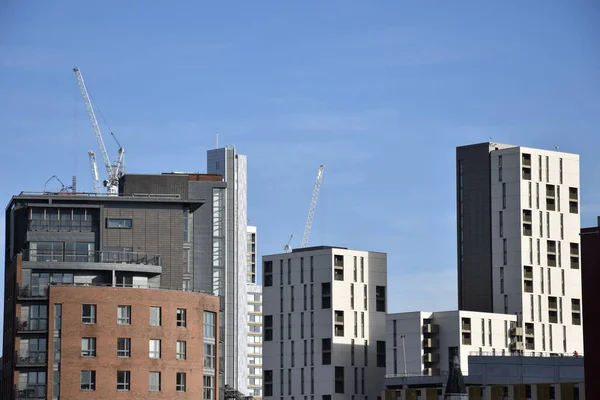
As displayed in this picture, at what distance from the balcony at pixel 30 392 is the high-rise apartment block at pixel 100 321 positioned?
121 millimetres

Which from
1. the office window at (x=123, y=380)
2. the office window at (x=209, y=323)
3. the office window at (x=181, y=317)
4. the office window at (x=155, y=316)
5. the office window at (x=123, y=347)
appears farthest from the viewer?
the office window at (x=209, y=323)

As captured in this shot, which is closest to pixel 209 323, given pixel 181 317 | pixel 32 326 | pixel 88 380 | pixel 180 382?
pixel 181 317

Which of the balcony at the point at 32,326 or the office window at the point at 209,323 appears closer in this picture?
the balcony at the point at 32,326

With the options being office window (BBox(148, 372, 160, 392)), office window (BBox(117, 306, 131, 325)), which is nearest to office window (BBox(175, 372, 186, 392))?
office window (BBox(148, 372, 160, 392))

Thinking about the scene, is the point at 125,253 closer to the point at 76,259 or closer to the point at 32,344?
the point at 76,259

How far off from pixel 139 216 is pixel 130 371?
88.2 ft

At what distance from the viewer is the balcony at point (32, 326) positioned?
18225 cm

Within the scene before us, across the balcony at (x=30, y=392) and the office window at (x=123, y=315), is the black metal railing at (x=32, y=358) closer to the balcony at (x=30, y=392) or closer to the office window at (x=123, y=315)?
the balcony at (x=30, y=392)

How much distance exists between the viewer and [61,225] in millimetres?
198125

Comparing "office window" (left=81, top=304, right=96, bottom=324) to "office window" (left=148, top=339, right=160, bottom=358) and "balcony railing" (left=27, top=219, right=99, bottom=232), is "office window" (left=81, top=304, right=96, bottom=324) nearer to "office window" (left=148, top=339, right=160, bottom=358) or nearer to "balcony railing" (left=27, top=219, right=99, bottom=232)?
"office window" (left=148, top=339, right=160, bottom=358)

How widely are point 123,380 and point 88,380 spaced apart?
4.22m

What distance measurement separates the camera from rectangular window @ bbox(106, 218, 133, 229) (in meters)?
198

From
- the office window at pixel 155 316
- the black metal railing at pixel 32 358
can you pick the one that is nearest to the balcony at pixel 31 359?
the black metal railing at pixel 32 358

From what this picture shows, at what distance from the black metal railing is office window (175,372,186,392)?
53.2 ft
